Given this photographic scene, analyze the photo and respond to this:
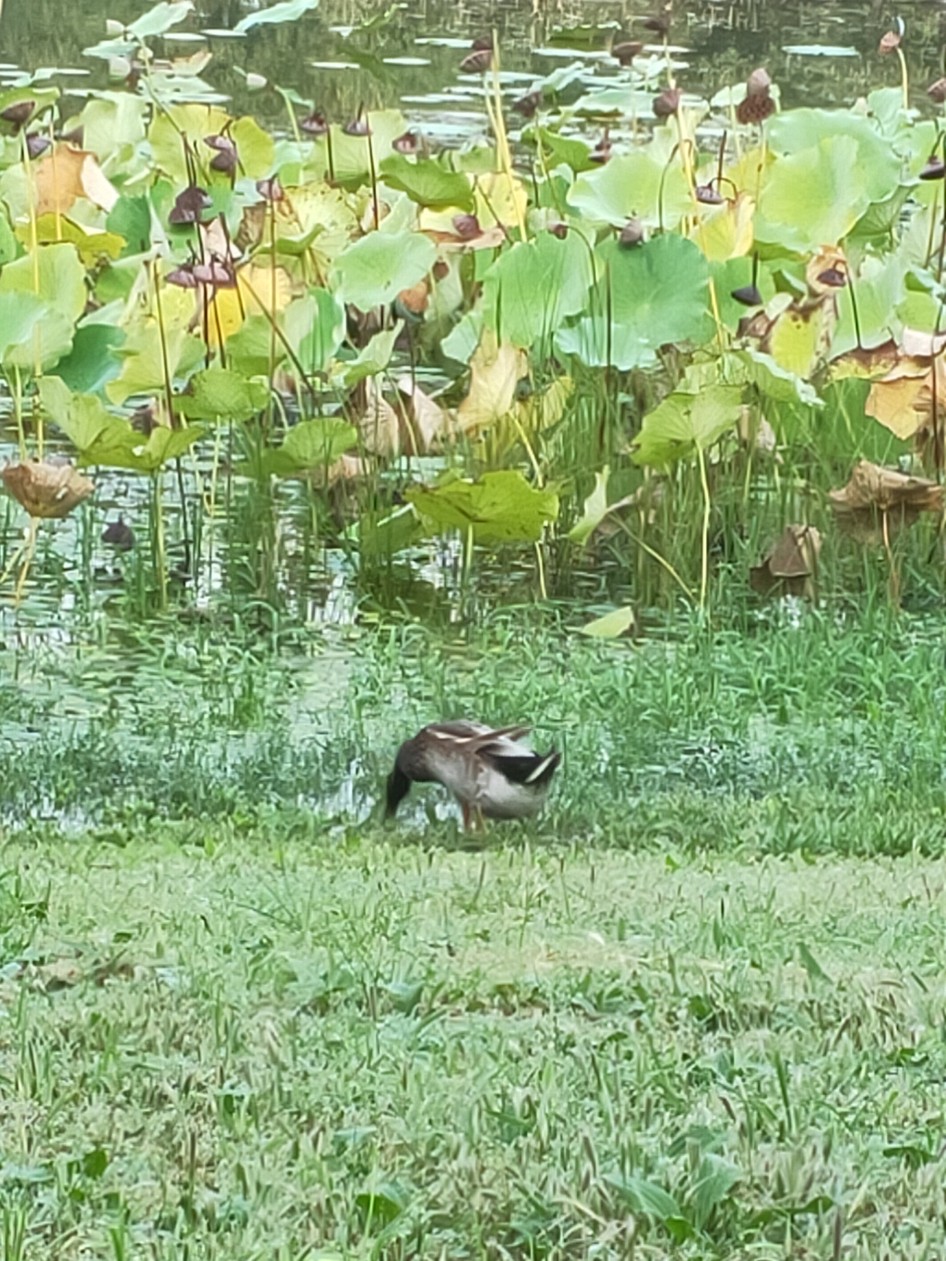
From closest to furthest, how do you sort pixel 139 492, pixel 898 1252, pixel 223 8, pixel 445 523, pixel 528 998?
pixel 898 1252, pixel 528 998, pixel 445 523, pixel 139 492, pixel 223 8

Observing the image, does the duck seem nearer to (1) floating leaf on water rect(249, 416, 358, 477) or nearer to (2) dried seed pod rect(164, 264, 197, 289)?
(1) floating leaf on water rect(249, 416, 358, 477)

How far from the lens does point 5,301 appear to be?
17.3 feet

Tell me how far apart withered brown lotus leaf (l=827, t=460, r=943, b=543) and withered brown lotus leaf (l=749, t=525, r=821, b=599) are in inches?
3.5

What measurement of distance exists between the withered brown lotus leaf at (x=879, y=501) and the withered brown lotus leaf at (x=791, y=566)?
89 millimetres

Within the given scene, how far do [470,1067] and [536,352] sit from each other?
132 inches

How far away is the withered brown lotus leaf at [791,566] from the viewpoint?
17.5ft

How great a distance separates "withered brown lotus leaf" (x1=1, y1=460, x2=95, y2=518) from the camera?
4922 millimetres

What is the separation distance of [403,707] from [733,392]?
3.30 feet

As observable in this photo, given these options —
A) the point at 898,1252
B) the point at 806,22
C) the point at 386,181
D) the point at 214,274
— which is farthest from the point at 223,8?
the point at 898,1252

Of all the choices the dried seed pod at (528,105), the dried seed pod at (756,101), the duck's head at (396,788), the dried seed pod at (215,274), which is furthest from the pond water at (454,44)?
the duck's head at (396,788)

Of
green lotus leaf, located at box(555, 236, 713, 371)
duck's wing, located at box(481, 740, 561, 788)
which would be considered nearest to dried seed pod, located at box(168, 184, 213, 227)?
green lotus leaf, located at box(555, 236, 713, 371)

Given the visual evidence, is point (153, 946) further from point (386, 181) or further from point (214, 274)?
point (386, 181)

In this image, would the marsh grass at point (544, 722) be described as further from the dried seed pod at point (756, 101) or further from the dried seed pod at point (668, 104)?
the dried seed pod at point (756, 101)

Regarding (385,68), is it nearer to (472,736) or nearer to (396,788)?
(396,788)
